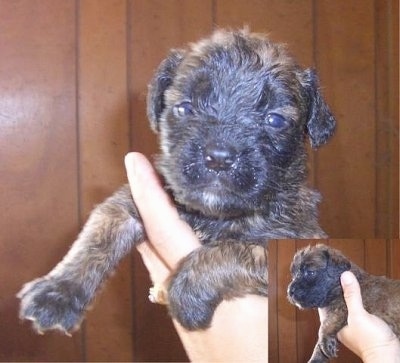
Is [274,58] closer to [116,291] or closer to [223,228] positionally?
[223,228]

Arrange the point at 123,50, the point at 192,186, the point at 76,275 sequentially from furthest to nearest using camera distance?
the point at 123,50, the point at 76,275, the point at 192,186

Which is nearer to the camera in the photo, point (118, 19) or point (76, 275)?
point (76, 275)

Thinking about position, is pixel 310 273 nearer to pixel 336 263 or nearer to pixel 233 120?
pixel 336 263

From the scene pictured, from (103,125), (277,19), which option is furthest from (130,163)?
(277,19)

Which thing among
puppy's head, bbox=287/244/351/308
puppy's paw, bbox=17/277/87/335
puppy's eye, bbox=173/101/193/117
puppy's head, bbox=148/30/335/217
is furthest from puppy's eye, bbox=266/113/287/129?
puppy's paw, bbox=17/277/87/335

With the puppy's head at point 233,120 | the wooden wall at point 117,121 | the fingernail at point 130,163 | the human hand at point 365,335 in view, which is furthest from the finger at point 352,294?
the fingernail at point 130,163

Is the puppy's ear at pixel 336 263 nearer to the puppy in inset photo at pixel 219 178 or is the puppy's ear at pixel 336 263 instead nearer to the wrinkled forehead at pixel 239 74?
the puppy in inset photo at pixel 219 178

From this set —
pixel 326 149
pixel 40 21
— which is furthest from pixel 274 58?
pixel 40 21
